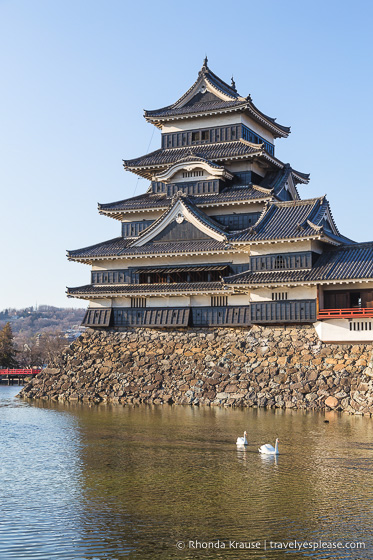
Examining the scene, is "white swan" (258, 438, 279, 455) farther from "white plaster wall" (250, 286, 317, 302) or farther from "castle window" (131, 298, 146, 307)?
"castle window" (131, 298, 146, 307)

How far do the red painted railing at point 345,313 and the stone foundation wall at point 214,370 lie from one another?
59.1 inches

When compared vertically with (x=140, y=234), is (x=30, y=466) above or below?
below

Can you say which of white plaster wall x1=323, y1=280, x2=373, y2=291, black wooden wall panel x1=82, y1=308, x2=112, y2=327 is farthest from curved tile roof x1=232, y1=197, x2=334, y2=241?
black wooden wall panel x1=82, y1=308, x2=112, y2=327

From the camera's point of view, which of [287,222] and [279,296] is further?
[287,222]

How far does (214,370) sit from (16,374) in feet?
145

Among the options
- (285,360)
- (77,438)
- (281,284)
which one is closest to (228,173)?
(281,284)

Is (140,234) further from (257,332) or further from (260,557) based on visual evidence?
(260,557)

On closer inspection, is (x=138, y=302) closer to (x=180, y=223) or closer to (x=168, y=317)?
(x=168, y=317)

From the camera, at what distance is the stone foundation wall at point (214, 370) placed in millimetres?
34875

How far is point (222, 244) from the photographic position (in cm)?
4122

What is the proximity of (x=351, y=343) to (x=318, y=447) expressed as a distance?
1416 cm

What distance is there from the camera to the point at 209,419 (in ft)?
100

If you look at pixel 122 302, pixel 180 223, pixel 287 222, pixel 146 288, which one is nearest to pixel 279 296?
pixel 287 222

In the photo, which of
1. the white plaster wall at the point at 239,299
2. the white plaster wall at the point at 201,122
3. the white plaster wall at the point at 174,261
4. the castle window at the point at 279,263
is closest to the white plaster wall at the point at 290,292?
the castle window at the point at 279,263
